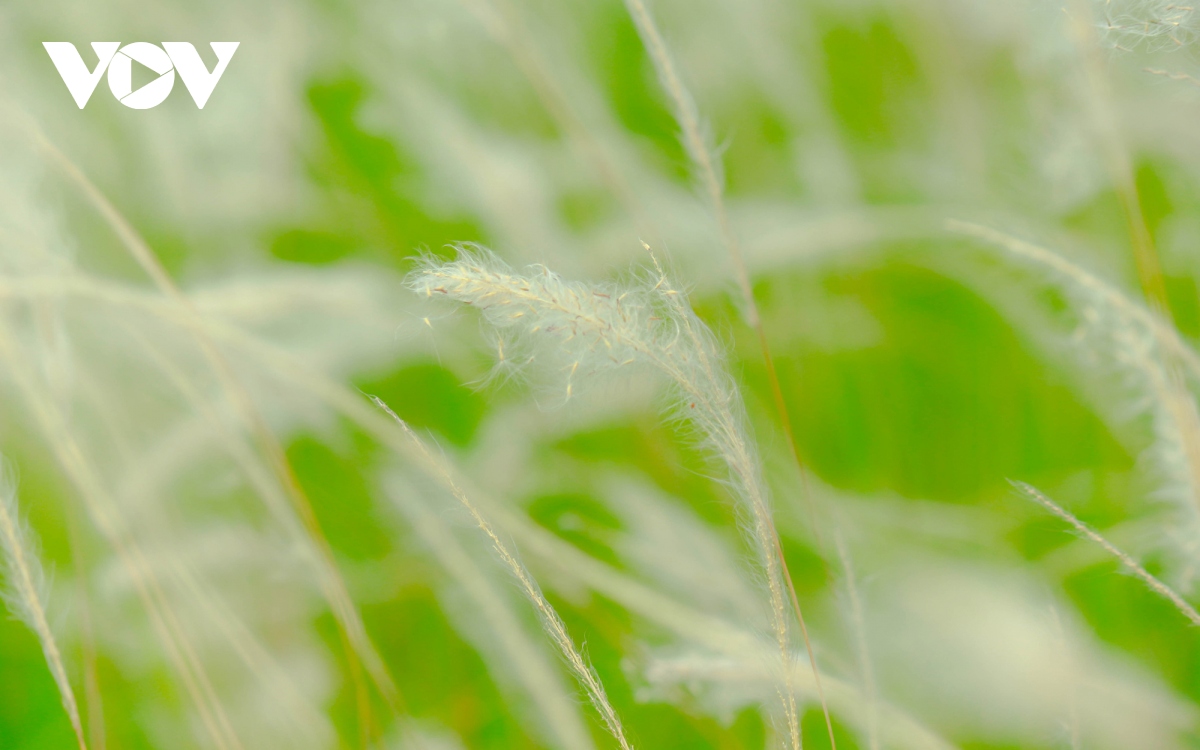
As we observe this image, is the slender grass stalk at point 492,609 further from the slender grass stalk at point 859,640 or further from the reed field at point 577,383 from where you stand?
the slender grass stalk at point 859,640

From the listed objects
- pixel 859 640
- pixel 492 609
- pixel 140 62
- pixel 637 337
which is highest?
→ pixel 140 62

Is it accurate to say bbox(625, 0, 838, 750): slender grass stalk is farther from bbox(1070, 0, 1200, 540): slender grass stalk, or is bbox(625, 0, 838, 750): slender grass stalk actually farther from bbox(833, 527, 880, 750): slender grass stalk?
bbox(1070, 0, 1200, 540): slender grass stalk

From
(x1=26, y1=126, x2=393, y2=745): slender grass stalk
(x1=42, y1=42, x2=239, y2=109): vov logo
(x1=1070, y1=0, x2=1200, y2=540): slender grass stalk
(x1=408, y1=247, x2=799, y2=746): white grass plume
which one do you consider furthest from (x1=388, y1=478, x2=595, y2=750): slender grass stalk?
(x1=1070, y1=0, x2=1200, y2=540): slender grass stalk

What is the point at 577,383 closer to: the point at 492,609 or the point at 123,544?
the point at 492,609

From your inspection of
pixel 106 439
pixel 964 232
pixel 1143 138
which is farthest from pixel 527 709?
pixel 1143 138

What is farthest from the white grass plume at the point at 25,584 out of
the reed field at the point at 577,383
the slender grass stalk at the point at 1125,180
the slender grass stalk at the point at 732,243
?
the slender grass stalk at the point at 1125,180

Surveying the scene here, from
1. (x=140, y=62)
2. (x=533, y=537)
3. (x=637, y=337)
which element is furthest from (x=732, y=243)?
(x=140, y=62)
